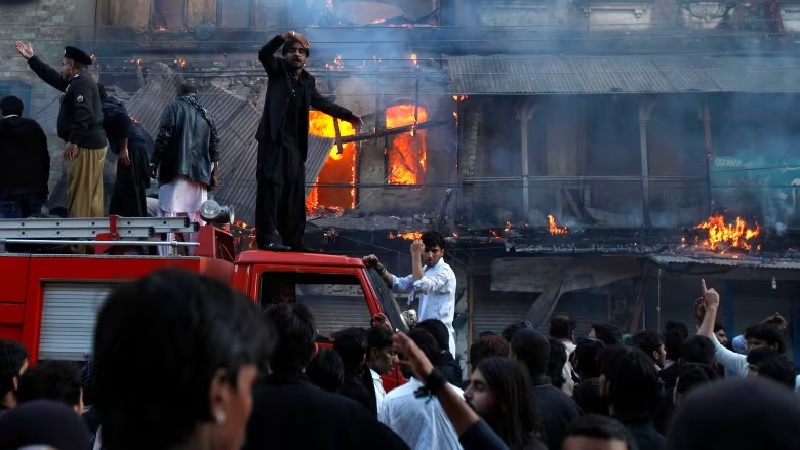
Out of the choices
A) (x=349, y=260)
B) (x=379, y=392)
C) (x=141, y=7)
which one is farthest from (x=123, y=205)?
(x=141, y=7)

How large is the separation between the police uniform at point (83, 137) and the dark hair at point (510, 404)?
4.85 m

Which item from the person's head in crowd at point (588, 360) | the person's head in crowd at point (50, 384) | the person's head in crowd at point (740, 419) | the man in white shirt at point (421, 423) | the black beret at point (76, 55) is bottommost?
the man in white shirt at point (421, 423)

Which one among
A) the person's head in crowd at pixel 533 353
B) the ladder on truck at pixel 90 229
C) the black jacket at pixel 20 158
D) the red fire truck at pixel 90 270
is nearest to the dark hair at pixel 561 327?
the red fire truck at pixel 90 270

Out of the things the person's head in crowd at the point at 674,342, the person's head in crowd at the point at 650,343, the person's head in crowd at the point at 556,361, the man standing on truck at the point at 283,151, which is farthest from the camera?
the man standing on truck at the point at 283,151

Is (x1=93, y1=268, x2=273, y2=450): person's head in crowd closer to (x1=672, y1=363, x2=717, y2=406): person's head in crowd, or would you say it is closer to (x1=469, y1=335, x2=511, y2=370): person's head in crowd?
(x1=469, y1=335, x2=511, y2=370): person's head in crowd

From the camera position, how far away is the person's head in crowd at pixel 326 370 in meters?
4.65

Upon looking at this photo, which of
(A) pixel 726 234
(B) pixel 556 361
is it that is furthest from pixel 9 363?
(A) pixel 726 234

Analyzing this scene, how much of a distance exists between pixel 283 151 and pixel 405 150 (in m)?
12.4

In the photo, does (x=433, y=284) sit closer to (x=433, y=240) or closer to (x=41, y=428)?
(x=433, y=240)

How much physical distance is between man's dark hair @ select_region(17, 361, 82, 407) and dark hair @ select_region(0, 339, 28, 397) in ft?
1.04

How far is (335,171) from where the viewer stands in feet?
66.4

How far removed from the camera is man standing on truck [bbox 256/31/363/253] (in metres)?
7.34

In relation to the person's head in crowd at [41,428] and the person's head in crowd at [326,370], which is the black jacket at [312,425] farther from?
the person's head in crowd at [326,370]

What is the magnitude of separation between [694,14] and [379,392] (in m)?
18.4
